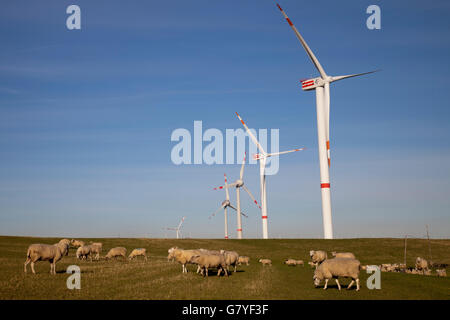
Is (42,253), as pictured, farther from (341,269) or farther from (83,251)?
(341,269)

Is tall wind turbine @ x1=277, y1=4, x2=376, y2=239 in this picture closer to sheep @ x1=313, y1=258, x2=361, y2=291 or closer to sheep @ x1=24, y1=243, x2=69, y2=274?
sheep @ x1=313, y1=258, x2=361, y2=291

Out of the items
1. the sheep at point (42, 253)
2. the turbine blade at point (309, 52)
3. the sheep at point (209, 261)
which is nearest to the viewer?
the sheep at point (42, 253)

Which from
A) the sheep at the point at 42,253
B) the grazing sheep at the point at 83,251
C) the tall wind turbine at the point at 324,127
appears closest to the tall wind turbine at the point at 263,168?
the tall wind turbine at the point at 324,127

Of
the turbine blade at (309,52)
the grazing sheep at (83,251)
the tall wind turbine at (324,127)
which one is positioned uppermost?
the turbine blade at (309,52)

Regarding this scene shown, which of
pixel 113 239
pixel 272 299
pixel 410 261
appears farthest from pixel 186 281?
pixel 113 239

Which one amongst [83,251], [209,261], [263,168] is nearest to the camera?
[209,261]

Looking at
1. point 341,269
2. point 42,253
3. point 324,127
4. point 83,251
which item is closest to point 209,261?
point 341,269

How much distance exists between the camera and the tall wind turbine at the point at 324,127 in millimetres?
67688

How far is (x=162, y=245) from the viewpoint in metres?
69.9

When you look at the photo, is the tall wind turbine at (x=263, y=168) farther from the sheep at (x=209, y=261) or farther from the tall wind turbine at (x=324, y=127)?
the sheep at (x=209, y=261)

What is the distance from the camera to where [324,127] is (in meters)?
70.2

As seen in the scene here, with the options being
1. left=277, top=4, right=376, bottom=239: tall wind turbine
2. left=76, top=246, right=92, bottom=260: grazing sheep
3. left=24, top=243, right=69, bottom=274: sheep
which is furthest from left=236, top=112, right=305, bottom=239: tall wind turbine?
left=24, top=243, right=69, bottom=274: sheep
